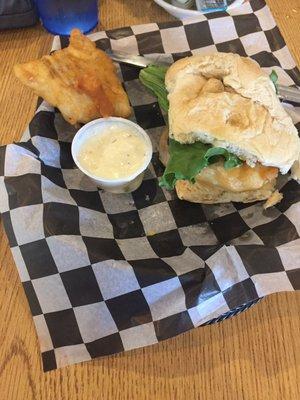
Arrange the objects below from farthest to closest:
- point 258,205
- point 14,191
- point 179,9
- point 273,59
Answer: point 179,9 < point 273,59 < point 258,205 < point 14,191

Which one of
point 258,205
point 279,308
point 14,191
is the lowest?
point 279,308

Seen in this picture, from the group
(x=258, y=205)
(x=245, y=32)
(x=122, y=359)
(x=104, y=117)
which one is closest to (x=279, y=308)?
(x=258, y=205)

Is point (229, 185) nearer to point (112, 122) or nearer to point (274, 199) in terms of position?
point (274, 199)


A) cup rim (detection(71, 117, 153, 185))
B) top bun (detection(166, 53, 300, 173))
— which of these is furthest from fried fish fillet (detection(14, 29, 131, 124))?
top bun (detection(166, 53, 300, 173))

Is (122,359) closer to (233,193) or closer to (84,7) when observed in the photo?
(233,193)

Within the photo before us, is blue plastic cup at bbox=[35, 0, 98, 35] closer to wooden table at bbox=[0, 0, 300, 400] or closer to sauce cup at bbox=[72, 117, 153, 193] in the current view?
sauce cup at bbox=[72, 117, 153, 193]

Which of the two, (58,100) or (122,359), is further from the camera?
(58,100)

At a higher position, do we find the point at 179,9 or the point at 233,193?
the point at 179,9
